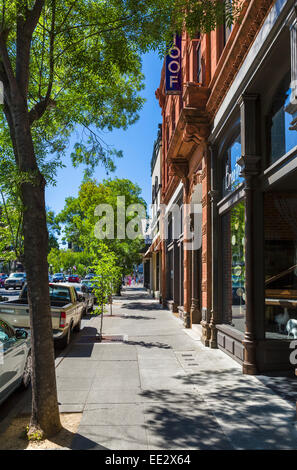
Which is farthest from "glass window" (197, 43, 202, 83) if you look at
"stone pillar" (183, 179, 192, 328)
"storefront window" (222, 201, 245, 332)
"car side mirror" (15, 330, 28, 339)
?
"car side mirror" (15, 330, 28, 339)

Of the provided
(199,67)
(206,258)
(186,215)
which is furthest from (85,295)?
(199,67)

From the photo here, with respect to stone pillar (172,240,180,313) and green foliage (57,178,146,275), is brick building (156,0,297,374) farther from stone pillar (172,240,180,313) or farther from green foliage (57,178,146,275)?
green foliage (57,178,146,275)

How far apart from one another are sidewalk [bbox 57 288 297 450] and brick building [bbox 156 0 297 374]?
0.89 meters

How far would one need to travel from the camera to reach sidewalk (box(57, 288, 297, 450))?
4.91 meters

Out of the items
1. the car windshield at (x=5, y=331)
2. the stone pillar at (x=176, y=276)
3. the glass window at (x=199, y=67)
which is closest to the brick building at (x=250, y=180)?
the glass window at (x=199, y=67)

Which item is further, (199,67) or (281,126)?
(199,67)

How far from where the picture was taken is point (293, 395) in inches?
258

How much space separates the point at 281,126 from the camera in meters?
7.54

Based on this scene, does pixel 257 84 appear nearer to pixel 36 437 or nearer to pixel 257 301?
pixel 257 301

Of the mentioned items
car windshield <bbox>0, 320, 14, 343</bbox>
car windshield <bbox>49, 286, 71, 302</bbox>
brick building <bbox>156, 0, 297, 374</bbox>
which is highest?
brick building <bbox>156, 0, 297, 374</bbox>

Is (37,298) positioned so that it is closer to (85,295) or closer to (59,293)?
(59,293)

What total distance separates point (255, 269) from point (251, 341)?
1.42m

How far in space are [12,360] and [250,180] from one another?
5513mm

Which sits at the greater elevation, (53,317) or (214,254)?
(214,254)
